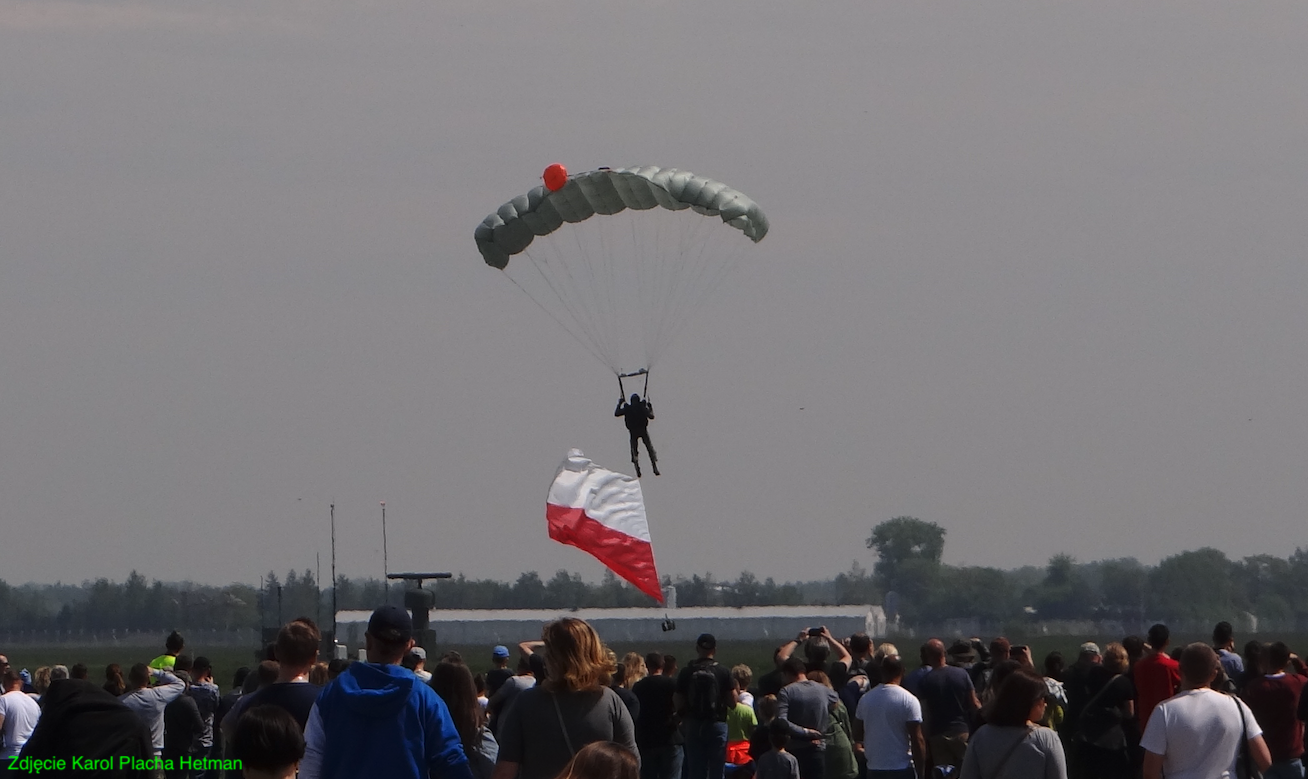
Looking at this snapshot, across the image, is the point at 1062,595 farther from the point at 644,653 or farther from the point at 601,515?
the point at 601,515

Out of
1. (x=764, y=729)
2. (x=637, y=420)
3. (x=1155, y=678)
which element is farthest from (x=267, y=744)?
(x=637, y=420)

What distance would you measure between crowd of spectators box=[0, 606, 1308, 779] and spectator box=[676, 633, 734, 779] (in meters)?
0.01

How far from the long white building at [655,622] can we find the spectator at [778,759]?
100 meters

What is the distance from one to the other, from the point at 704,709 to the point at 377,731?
561cm

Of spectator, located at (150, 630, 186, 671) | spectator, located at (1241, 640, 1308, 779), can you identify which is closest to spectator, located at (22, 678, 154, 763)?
spectator, located at (150, 630, 186, 671)

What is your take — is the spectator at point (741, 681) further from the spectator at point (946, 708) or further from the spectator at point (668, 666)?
the spectator at point (946, 708)

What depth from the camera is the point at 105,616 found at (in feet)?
574

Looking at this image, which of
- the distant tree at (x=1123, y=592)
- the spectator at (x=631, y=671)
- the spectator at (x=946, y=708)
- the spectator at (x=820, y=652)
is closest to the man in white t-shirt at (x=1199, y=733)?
the spectator at (x=946, y=708)

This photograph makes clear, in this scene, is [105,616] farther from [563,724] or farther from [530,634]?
[563,724]

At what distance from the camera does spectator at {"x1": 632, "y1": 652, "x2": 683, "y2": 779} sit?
11328 mm

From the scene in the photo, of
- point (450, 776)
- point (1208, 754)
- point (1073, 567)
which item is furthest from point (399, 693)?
point (1073, 567)

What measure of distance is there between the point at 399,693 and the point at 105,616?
17820 cm

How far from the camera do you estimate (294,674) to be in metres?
6.92

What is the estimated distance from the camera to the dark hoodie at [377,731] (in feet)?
20.9
